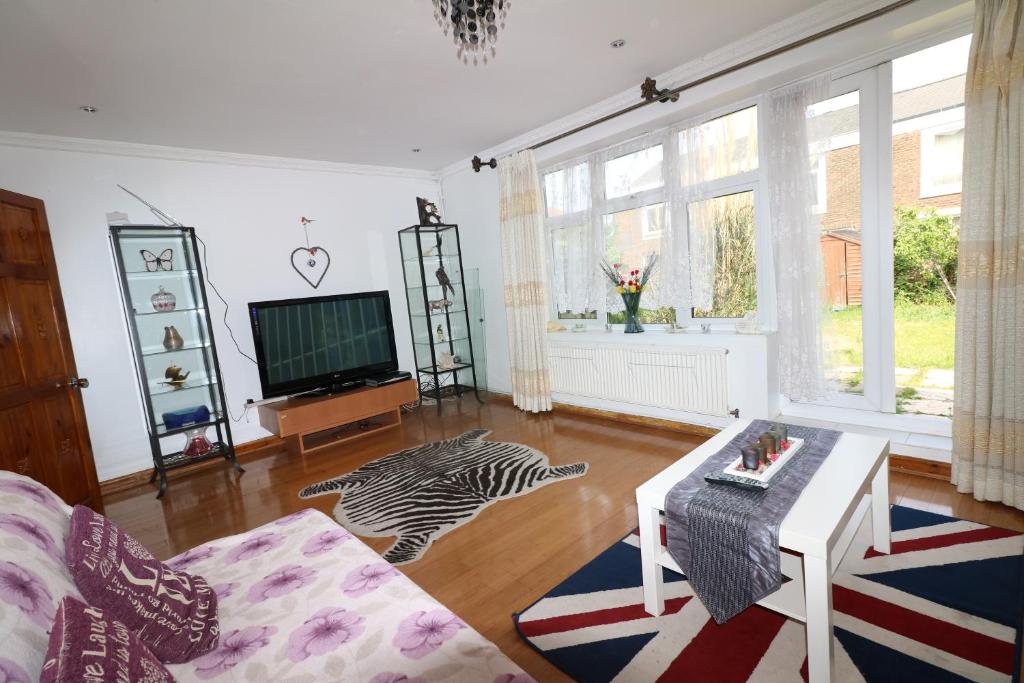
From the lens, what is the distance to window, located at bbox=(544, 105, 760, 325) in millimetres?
3357

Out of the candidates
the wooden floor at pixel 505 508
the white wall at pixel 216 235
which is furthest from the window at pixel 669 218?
the white wall at pixel 216 235

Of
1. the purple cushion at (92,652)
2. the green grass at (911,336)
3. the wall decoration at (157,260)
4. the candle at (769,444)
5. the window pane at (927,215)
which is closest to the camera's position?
the purple cushion at (92,652)

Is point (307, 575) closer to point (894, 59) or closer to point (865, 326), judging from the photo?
point (865, 326)

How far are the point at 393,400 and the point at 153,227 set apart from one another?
7.42 feet

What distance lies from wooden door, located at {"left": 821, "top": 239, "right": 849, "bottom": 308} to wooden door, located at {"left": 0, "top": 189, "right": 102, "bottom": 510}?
466cm

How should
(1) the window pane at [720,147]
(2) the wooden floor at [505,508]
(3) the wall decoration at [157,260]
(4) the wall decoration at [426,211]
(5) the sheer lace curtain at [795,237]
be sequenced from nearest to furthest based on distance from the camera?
(2) the wooden floor at [505,508] → (5) the sheer lace curtain at [795,237] → (1) the window pane at [720,147] → (3) the wall decoration at [157,260] → (4) the wall decoration at [426,211]

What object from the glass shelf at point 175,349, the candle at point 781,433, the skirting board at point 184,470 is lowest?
the skirting board at point 184,470

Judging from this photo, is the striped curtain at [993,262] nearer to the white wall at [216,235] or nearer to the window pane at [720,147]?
the window pane at [720,147]

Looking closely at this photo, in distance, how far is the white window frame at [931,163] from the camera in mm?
2623

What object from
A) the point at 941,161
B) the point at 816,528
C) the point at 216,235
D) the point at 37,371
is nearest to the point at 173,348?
the point at 37,371

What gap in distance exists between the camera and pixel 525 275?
14.6ft

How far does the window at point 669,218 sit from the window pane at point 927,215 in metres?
0.78

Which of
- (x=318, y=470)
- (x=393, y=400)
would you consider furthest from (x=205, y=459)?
(x=393, y=400)

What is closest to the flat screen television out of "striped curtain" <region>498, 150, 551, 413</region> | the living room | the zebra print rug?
the living room
